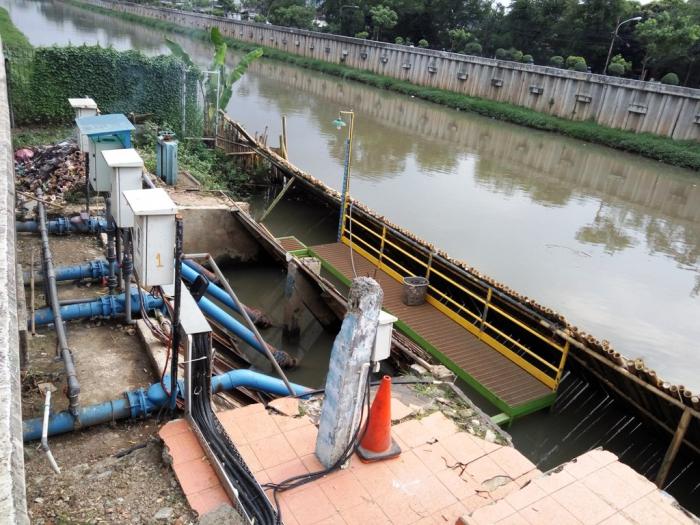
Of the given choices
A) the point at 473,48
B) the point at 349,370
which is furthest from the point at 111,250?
the point at 473,48

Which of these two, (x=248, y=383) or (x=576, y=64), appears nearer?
(x=248, y=383)

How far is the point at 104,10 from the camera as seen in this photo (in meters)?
68.7

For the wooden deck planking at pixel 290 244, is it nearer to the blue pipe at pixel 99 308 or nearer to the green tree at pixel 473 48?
the blue pipe at pixel 99 308

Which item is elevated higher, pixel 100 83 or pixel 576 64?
pixel 576 64

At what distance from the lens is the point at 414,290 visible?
9375 mm

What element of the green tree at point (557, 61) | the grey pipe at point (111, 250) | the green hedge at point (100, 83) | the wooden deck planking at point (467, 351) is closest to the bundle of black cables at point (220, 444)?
the grey pipe at point (111, 250)

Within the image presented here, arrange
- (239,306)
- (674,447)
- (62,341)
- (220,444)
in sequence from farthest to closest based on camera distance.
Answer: (674,447) → (239,306) → (62,341) → (220,444)

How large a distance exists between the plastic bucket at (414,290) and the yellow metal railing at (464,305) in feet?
0.54

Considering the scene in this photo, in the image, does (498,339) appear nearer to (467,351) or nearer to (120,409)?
(467,351)

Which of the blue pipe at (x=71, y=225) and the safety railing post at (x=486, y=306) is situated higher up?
the blue pipe at (x=71, y=225)

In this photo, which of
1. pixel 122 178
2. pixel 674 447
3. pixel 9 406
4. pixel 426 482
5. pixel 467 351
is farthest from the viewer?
pixel 467 351

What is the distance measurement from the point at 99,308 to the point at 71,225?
280 centimetres

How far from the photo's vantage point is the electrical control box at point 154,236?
4.29 metres

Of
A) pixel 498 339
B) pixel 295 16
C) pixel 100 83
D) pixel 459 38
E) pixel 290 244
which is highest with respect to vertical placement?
pixel 295 16
